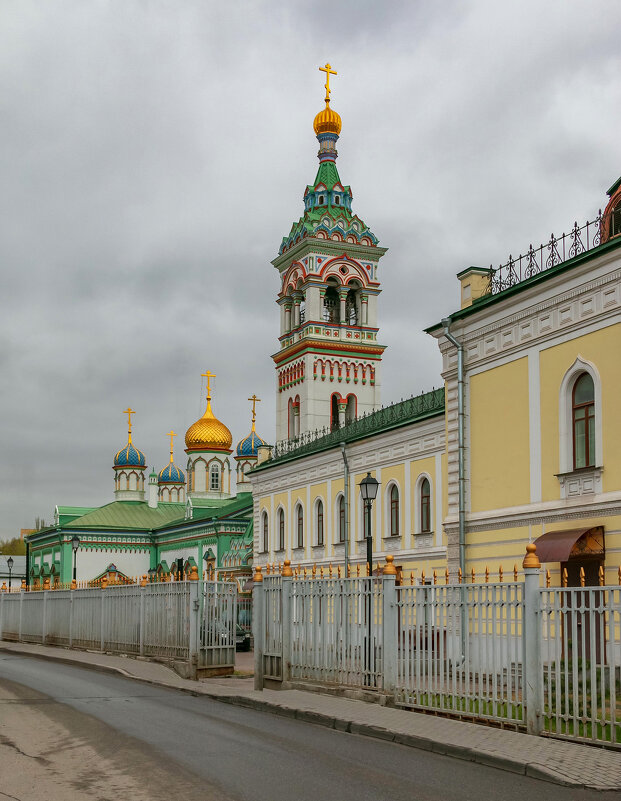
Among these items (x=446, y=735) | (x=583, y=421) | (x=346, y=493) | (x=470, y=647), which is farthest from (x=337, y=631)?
(x=346, y=493)

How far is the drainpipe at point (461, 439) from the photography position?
869 inches

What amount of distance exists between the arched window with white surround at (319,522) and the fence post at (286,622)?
839 inches

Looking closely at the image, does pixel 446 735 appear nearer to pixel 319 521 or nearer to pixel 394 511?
pixel 394 511

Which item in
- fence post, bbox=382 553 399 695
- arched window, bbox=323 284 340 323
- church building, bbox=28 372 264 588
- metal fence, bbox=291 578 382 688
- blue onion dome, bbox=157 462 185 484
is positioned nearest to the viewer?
fence post, bbox=382 553 399 695

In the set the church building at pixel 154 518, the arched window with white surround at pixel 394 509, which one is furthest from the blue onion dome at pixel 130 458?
the arched window with white surround at pixel 394 509

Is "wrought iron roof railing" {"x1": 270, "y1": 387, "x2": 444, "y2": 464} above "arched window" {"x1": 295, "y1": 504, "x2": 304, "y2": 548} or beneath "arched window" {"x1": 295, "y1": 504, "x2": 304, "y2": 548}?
above

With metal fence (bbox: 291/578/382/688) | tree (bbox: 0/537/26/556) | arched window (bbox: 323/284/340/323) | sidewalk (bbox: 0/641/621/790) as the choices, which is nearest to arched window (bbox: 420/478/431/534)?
sidewalk (bbox: 0/641/621/790)

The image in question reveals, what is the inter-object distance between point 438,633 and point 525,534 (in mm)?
8142

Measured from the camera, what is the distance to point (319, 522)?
37.8 metres

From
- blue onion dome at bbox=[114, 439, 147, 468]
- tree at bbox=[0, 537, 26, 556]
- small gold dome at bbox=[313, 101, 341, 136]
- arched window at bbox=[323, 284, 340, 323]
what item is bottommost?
tree at bbox=[0, 537, 26, 556]

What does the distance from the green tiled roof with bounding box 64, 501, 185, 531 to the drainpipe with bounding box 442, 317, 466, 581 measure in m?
50.5

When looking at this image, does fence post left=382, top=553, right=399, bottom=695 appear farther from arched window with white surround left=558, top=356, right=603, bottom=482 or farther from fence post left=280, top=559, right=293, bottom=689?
arched window with white surround left=558, top=356, right=603, bottom=482

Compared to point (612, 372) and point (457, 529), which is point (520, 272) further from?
point (457, 529)

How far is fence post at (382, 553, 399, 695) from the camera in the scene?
13.4 meters
